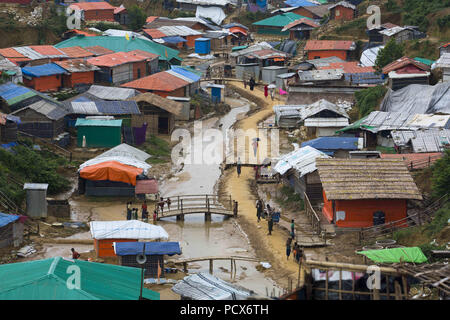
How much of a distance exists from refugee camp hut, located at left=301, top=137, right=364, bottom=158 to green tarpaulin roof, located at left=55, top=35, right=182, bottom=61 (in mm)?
26591

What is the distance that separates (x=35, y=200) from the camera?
31.8m

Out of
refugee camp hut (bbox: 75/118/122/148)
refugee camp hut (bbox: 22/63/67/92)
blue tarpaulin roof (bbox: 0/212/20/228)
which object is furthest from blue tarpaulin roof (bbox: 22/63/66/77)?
blue tarpaulin roof (bbox: 0/212/20/228)

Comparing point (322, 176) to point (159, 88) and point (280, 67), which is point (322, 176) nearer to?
point (159, 88)

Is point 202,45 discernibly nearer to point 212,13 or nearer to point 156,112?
point 212,13

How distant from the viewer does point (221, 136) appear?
47.8 metres

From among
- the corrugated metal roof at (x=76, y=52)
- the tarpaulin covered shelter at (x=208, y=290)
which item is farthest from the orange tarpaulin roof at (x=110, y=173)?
the corrugated metal roof at (x=76, y=52)

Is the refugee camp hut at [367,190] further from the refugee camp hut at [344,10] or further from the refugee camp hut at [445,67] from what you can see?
the refugee camp hut at [344,10]


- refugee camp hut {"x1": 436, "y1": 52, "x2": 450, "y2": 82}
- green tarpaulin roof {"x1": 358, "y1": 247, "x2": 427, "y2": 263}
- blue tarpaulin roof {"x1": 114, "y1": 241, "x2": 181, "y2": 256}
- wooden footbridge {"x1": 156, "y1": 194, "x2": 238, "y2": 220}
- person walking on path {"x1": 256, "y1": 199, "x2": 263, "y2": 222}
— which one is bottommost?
wooden footbridge {"x1": 156, "y1": 194, "x2": 238, "y2": 220}

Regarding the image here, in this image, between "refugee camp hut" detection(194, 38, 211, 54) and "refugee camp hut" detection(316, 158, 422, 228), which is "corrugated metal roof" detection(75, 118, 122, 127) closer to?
"refugee camp hut" detection(316, 158, 422, 228)

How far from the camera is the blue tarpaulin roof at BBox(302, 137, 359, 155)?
3697 cm

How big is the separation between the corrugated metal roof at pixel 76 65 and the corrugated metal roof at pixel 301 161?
20.5 metres

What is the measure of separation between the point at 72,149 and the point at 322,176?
648 inches

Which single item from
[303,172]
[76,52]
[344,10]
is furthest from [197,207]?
[344,10]

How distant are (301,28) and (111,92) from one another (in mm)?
28760
